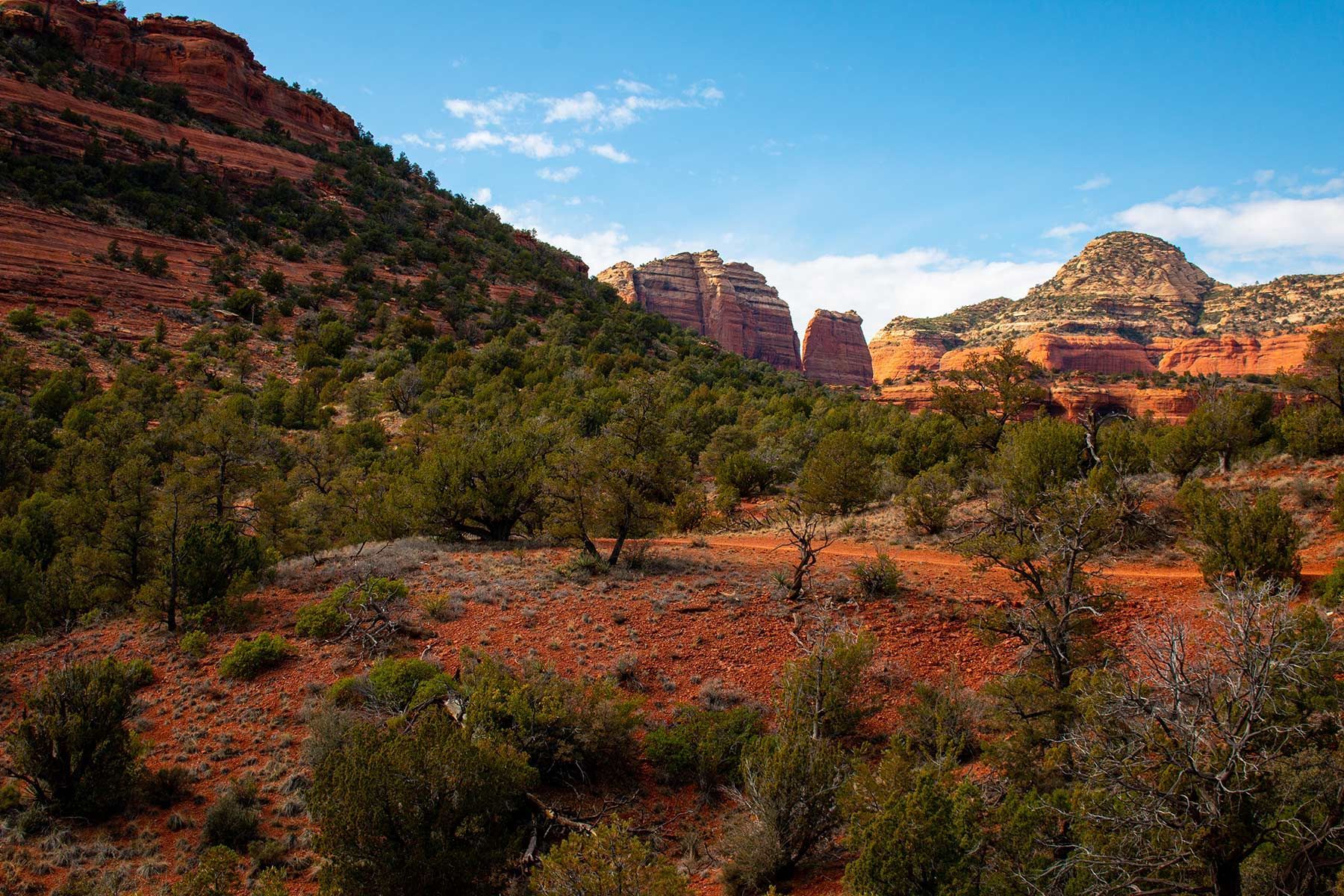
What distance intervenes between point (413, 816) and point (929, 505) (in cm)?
1591

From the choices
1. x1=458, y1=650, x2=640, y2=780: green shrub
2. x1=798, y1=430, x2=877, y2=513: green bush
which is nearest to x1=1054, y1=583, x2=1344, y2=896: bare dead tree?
x1=458, y1=650, x2=640, y2=780: green shrub

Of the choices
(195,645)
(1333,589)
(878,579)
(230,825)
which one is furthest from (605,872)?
(1333,589)

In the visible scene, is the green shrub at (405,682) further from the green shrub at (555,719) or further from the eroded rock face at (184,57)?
the eroded rock face at (184,57)

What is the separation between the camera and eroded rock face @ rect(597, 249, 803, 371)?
120625 millimetres

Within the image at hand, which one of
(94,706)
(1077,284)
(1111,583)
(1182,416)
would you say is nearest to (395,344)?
(94,706)

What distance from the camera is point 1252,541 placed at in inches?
476

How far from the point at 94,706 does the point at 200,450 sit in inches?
605

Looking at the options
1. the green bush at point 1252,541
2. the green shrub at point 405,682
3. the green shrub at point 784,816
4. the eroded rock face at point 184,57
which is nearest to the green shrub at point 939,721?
the green shrub at point 784,816

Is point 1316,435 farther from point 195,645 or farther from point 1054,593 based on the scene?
point 195,645

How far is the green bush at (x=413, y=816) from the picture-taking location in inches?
246

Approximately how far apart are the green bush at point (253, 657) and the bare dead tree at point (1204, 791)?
1145 centimetres

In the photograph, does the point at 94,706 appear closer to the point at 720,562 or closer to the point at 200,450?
the point at 720,562

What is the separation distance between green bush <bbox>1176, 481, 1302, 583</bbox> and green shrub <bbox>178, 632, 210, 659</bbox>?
17.3 metres

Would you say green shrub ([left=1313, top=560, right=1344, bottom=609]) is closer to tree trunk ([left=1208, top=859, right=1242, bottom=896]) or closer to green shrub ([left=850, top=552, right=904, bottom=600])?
green shrub ([left=850, top=552, right=904, bottom=600])
